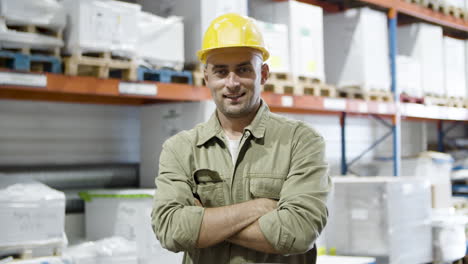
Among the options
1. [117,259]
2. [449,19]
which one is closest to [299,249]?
[117,259]

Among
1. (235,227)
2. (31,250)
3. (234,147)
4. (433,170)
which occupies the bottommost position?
(31,250)

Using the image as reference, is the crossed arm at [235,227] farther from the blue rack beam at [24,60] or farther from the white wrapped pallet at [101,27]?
the white wrapped pallet at [101,27]

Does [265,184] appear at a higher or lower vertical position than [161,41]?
lower

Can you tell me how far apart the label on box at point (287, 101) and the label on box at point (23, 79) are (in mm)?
2755

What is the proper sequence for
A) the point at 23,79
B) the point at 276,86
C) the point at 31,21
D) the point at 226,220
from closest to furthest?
the point at 226,220
the point at 23,79
the point at 31,21
the point at 276,86

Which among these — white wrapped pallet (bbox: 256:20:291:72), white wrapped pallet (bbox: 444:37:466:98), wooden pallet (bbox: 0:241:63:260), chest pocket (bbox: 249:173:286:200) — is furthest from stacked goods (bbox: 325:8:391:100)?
chest pocket (bbox: 249:173:286:200)

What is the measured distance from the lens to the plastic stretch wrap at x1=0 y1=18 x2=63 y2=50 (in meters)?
4.18

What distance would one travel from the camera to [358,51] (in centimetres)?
714

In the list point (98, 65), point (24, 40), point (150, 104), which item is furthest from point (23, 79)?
point (150, 104)

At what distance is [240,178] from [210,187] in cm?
15

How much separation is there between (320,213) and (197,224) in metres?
0.55

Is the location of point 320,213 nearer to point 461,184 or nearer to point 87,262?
point 87,262

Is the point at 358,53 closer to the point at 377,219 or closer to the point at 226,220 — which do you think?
the point at 377,219

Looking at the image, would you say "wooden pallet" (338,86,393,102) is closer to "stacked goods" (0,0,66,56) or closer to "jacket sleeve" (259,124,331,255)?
"stacked goods" (0,0,66,56)
